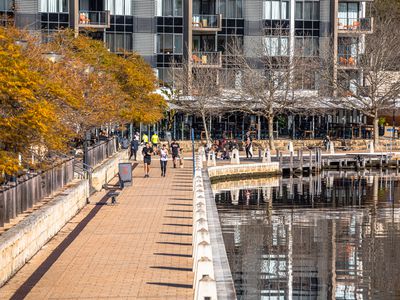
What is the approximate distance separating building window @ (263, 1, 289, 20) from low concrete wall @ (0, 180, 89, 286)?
198ft

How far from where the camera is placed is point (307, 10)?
335 ft

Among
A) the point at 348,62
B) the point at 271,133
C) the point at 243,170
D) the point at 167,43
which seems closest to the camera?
the point at 243,170

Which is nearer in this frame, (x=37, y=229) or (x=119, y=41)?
(x=37, y=229)

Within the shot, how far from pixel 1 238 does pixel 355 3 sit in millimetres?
80549

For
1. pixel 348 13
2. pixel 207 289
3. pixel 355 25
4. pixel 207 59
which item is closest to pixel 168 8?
pixel 207 59

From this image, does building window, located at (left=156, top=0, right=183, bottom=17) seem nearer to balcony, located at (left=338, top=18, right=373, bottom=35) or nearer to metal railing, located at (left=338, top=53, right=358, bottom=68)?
metal railing, located at (left=338, top=53, right=358, bottom=68)

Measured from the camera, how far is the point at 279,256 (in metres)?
40.4

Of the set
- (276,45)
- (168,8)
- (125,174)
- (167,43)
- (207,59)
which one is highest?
(168,8)

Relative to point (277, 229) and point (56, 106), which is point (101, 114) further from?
point (56, 106)

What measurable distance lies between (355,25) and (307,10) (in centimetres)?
469

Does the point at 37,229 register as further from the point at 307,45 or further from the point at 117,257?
the point at 307,45

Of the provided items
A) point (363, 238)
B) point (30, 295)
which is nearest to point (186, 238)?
point (30, 295)

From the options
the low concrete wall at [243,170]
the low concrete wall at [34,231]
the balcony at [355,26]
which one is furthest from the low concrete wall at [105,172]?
the balcony at [355,26]

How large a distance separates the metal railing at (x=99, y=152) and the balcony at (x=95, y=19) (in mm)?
23927
